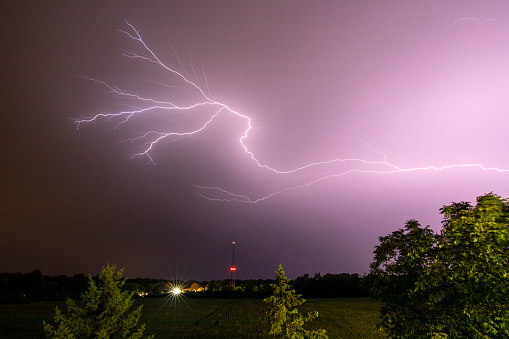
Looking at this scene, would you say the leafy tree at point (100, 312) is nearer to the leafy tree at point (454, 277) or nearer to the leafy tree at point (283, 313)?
the leafy tree at point (283, 313)

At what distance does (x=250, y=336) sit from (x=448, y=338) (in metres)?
21.2

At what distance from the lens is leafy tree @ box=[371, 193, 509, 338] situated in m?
8.23

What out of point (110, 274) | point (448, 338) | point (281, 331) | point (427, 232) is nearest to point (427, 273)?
point (427, 232)

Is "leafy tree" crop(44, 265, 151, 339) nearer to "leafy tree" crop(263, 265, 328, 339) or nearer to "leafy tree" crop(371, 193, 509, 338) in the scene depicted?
"leafy tree" crop(263, 265, 328, 339)

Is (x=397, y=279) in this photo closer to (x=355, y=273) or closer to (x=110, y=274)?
(x=110, y=274)

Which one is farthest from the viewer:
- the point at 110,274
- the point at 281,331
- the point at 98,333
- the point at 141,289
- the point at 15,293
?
the point at 141,289

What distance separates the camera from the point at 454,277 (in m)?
8.70

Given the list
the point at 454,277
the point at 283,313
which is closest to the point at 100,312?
the point at 283,313

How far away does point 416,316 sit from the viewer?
31.0ft

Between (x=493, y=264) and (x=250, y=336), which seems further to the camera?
(x=250, y=336)

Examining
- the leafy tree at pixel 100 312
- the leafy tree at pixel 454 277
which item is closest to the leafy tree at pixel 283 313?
the leafy tree at pixel 454 277

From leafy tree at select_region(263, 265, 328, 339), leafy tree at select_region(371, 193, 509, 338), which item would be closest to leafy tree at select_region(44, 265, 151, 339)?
leafy tree at select_region(263, 265, 328, 339)

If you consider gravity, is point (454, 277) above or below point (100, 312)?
above

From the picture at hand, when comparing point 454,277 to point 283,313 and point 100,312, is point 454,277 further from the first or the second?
point 100,312
